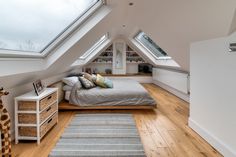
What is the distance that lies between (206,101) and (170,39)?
53.3 inches

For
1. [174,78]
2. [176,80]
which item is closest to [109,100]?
[176,80]

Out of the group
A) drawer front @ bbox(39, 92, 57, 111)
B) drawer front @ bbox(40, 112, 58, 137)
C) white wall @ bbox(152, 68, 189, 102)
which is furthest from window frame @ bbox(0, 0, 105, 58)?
white wall @ bbox(152, 68, 189, 102)

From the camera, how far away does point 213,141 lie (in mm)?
2387

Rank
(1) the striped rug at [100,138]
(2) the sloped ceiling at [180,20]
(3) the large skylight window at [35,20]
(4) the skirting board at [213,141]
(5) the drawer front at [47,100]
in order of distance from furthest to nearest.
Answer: (5) the drawer front at [47,100] < (1) the striped rug at [100,138] < (4) the skirting board at [213,141] < (2) the sloped ceiling at [180,20] < (3) the large skylight window at [35,20]

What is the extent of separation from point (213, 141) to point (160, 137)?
66 centimetres

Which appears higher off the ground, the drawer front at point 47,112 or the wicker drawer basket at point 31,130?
the drawer front at point 47,112

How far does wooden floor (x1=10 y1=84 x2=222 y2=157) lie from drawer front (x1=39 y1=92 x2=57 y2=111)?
0.43m

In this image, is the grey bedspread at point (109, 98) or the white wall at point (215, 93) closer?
the white wall at point (215, 93)

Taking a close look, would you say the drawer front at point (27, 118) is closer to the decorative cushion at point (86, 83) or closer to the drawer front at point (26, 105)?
the drawer front at point (26, 105)

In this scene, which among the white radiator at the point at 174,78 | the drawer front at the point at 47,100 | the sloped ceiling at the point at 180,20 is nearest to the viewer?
the sloped ceiling at the point at 180,20

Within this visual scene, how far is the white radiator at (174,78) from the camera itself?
4.73m

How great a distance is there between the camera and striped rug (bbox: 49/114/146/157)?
2211 millimetres

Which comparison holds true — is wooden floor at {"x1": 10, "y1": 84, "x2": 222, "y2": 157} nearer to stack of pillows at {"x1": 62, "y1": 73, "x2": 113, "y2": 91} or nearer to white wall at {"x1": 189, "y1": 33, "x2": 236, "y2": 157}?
white wall at {"x1": 189, "y1": 33, "x2": 236, "y2": 157}

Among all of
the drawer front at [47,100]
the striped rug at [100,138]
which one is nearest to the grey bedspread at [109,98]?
the striped rug at [100,138]
